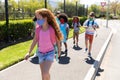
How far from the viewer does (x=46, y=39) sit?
21.0ft

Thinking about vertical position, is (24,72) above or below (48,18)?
below

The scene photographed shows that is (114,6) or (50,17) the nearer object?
(50,17)

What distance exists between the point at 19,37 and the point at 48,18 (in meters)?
11.4

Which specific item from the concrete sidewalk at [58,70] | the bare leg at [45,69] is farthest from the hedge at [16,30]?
the bare leg at [45,69]

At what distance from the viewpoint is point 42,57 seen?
6480mm

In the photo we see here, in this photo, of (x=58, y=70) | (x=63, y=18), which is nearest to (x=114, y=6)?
(x=63, y=18)

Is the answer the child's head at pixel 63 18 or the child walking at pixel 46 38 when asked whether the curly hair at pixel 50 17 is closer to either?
the child walking at pixel 46 38

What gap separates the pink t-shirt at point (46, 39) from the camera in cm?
639

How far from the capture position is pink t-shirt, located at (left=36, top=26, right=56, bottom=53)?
639 centimetres

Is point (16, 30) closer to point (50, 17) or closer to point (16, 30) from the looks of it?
point (16, 30)

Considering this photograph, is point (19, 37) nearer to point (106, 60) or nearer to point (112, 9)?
point (106, 60)

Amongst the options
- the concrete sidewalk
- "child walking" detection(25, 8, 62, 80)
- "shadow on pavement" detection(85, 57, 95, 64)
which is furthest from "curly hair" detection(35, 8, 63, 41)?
"shadow on pavement" detection(85, 57, 95, 64)

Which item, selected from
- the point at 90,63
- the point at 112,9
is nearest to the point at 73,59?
the point at 90,63

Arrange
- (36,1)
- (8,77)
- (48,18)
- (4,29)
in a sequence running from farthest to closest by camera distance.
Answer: (36,1)
(4,29)
(8,77)
(48,18)
